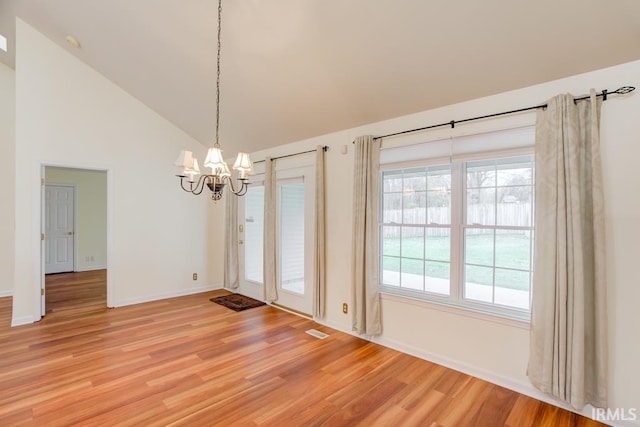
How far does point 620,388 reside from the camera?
2.17 metres

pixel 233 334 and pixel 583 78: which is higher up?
pixel 583 78

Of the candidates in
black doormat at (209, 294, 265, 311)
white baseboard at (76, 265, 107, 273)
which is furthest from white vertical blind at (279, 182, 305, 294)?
white baseboard at (76, 265, 107, 273)

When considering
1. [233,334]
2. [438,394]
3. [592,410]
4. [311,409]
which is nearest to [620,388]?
[592,410]

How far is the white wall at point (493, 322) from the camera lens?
2.15 m

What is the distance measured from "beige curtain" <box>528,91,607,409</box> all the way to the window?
0.93 ft

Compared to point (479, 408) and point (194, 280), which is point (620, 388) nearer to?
point (479, 408)

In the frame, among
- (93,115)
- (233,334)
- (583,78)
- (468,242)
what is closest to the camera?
(583,78)

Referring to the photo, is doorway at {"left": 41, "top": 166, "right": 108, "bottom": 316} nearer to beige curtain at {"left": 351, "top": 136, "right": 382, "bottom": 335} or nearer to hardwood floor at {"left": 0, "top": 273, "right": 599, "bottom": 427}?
hardwood floor at {"left": 0, "top": 273, "right": 599, "bottom": 427}

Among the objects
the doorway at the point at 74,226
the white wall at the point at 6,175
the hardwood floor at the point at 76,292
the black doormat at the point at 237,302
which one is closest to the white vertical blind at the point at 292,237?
the black doormat at the point at 237,302

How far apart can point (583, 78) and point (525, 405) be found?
100 inches

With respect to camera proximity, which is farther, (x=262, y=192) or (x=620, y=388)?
(x=262, y=192)

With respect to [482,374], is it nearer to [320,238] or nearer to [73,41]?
[320,238]

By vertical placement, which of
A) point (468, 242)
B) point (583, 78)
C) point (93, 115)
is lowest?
point (468, 242)

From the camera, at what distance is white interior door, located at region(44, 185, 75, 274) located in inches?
281
